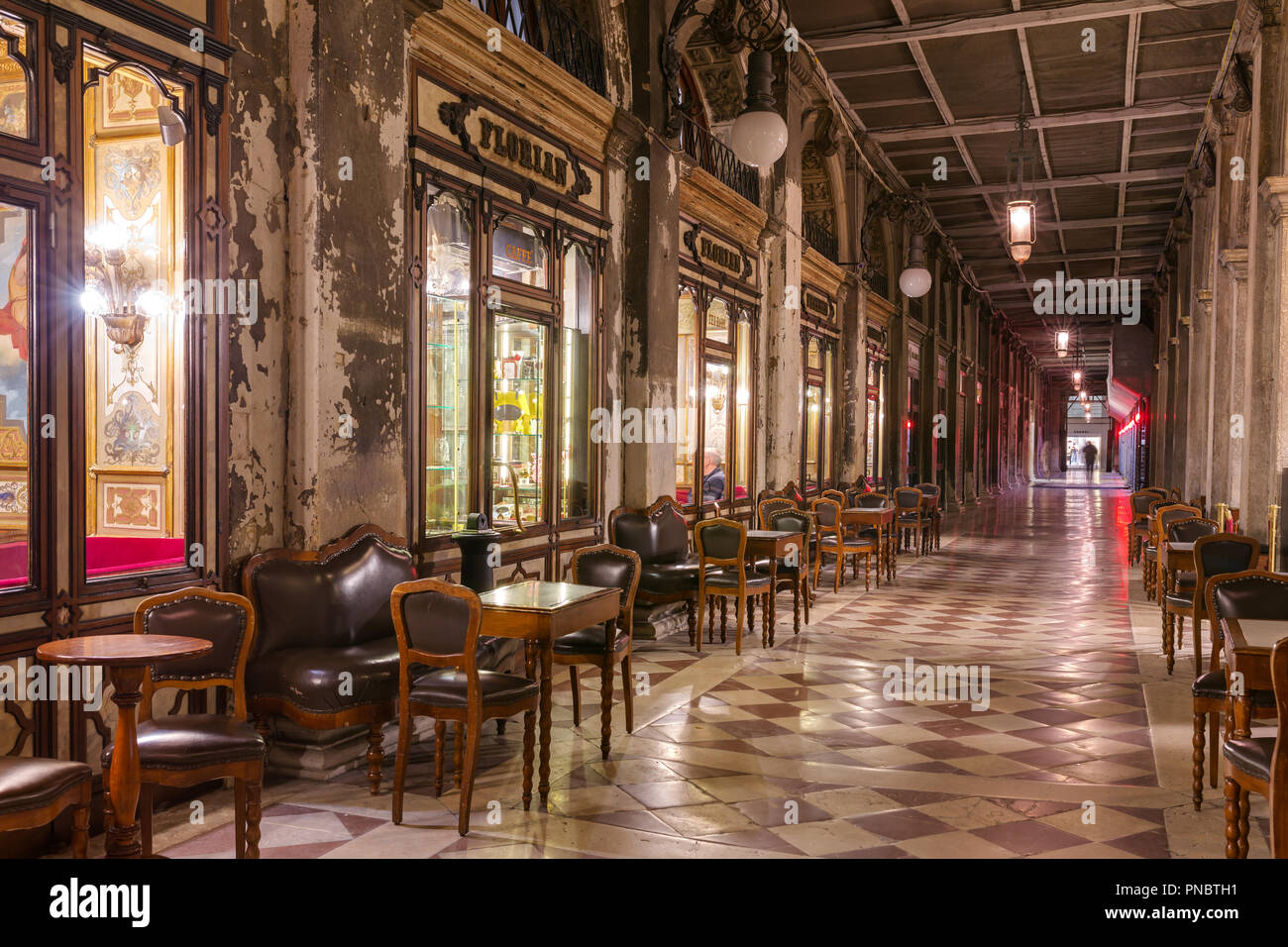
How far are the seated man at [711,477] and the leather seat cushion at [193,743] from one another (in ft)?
22.9

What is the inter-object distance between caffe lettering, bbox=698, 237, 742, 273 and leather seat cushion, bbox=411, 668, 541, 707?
20.7 ft

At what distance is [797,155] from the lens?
11914 millimetres

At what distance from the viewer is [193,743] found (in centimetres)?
319

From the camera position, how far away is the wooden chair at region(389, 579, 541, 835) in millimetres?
3789

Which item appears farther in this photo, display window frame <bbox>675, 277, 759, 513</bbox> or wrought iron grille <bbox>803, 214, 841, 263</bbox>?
wrought iron grille <bbox>803, 214, 841, 263</bbox>

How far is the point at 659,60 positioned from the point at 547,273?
2.42 meters

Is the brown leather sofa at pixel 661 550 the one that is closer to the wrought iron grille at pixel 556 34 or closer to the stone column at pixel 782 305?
the wrought iron grille at pixel 556 34

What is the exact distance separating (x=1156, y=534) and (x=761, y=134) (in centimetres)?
533

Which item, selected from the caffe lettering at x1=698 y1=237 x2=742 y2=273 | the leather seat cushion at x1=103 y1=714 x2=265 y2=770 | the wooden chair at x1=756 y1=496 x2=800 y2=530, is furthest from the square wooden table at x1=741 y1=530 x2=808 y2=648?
the leather seat cushion at x1=103 y1=714 x2=265 y2=770

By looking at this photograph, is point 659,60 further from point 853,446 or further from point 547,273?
point 853,446

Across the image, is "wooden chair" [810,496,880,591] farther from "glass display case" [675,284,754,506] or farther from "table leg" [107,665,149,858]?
"table leg" [107,665,149,858]

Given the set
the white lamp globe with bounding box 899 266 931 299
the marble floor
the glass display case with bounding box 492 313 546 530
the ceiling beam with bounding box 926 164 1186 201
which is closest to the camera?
the marble floor

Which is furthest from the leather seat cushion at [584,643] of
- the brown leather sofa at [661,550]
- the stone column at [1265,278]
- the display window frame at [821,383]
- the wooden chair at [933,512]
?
the wooden chair at [933,512]

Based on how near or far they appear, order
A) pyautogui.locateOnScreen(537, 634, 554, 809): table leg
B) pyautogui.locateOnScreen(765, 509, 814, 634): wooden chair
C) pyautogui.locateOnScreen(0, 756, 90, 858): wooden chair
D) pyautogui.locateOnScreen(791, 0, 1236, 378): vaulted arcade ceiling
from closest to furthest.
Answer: pyautogui.locateOnScreen(0, 756, 90, 858): wooden chair
pyautogui.locateOnScreen(537, 634, 554, 809): table leg
pyautogui.locateOnScreen(765, 509, 814, 634): wooden chair
pyautogui.locateOnScreen(791, 0, 1236, 378): vaulted arcade ceiling
